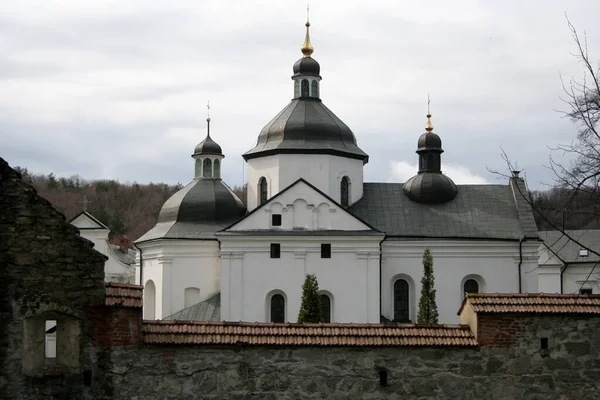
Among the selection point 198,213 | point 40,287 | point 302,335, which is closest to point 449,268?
point 198,213

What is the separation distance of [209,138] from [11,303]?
28.9 meters

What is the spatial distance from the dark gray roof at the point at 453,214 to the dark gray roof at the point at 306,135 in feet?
6.12

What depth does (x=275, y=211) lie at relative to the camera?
31.8m

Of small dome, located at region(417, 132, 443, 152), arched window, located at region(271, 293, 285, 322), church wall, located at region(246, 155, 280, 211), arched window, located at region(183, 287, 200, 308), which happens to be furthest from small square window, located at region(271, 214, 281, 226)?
small dome, located at region(417, 132, 443, 152)

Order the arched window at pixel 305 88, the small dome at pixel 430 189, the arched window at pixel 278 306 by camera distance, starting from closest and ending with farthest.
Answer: the arched window at pixel 278 306, the small dome at pixel 430 189, the arched window at pixel 305 88

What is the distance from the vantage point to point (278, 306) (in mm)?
31578

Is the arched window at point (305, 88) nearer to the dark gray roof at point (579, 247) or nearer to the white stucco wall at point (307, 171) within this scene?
the white stucco wall at point (307, 171)

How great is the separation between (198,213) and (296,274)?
5.81m

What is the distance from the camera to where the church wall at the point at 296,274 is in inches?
1228

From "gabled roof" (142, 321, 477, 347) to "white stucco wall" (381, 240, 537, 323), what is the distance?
21.6 meters

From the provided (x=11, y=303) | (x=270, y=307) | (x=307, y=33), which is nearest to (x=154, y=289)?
(x=270, y=307)

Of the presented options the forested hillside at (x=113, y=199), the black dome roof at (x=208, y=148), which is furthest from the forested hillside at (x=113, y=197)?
the black dome roof at (x=208, y=148)

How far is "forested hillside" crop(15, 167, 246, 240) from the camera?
99.4m

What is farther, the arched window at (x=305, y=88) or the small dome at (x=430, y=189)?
the arched window at (x=305, y=88)
